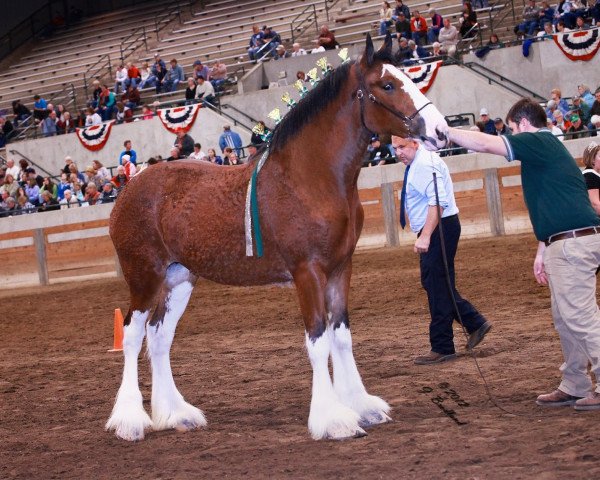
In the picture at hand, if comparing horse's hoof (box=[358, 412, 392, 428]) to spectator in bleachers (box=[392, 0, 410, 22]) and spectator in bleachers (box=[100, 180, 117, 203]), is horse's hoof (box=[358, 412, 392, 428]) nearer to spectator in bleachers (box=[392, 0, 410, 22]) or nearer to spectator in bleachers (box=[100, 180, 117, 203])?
spectator in bleachers (box=[100, 180, 117, 203])

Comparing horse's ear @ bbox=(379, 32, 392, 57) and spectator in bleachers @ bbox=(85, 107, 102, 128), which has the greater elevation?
horse's ear @ bbox=(379, 32, 392, 57)

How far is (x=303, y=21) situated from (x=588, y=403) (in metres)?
26.9

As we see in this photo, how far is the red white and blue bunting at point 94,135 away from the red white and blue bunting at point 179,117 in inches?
93.3

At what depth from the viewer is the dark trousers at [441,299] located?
9.03 metres

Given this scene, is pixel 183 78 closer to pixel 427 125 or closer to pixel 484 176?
pixel 484 176

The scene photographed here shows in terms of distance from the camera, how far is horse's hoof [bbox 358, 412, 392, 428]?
269 inches

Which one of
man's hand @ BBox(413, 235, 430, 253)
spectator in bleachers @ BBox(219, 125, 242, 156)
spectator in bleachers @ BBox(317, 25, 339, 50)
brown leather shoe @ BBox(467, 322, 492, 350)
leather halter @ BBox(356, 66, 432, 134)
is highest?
spectator in bleachers @ BBox(317, 25, 339, 50)

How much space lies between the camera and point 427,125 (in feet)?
21.4

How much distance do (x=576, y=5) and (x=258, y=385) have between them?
18.0 meters

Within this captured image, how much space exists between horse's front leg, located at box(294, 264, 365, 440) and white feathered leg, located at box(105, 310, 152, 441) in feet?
4.83

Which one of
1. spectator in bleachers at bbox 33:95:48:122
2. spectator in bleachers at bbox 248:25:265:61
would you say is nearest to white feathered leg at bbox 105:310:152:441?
spectator in bleachers at bbox 248:25:265:61

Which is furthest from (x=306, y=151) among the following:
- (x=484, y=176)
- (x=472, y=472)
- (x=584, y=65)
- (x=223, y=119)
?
(x=223, y=119)

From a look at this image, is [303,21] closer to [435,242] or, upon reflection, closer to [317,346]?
[435,242]

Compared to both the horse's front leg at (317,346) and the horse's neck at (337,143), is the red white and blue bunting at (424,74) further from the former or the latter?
the horse's front leg at (317,346)
